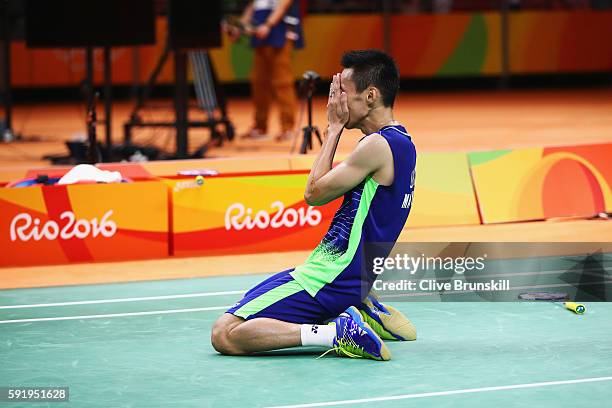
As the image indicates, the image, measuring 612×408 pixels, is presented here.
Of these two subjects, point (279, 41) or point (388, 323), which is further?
point (279, 41)

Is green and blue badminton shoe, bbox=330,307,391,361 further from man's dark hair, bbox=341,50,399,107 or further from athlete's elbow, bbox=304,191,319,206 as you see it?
man's dark hair, bbox=341,50,399,107

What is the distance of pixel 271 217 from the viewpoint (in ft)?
27.5

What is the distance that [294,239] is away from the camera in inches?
332

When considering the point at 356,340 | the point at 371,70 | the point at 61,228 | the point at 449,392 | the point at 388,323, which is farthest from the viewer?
the point at 61,228

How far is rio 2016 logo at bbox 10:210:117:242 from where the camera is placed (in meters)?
7.92

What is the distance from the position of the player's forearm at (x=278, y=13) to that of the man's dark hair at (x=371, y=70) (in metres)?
6.61

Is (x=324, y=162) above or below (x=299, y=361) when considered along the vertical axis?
above

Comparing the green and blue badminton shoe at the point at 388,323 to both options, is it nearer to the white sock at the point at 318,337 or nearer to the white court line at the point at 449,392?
the white sock at the point at 318,337

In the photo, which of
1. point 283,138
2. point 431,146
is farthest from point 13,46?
Result: point 431,146

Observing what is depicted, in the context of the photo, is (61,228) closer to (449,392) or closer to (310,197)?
(310,197)

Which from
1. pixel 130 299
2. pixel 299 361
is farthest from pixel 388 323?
pixel 130 299

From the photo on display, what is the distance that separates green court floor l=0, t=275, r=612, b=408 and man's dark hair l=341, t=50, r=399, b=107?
4.15 ft

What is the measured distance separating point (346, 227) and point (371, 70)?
0.74 meters

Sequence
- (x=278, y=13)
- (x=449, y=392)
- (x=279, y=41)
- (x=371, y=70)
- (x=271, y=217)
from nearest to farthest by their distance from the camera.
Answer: (x=449, y=392) < (x=371, y=70) < (x=271, y=217) < (x=278, y=13) < (x=279, y=41)
